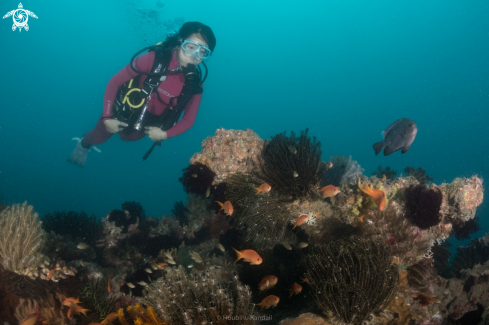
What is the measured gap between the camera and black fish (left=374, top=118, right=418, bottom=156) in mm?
3988

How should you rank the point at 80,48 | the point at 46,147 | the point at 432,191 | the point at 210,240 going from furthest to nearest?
1. the point at 80,48
2. the point at 46,147
3. the point at 210,240
4. the point at 432,191

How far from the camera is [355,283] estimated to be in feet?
9.07

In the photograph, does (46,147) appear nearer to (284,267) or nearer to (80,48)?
(80,48)

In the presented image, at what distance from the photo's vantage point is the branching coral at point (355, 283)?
9.03 ft

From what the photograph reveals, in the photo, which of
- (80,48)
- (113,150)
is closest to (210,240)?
(113,150)

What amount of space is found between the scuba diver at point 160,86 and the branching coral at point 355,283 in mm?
5974

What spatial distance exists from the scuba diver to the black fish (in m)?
5.77

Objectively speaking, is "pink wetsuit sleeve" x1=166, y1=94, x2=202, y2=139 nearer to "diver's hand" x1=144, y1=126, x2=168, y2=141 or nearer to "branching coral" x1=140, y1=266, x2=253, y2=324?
"diver's hand" x1=144, y1=126, x2=168, y2=141

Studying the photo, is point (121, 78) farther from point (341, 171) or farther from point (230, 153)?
point (341, 171)

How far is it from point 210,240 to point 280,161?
3396 mm

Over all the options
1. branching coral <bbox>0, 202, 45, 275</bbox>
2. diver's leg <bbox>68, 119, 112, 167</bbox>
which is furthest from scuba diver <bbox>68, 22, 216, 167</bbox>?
branching coral <bbox>0, 202, 45, 275</bbox>

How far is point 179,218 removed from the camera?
8.20 meters

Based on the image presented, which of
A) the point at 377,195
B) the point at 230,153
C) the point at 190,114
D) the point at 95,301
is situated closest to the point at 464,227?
the point at 377,195

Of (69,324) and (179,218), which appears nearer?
(69,324)
